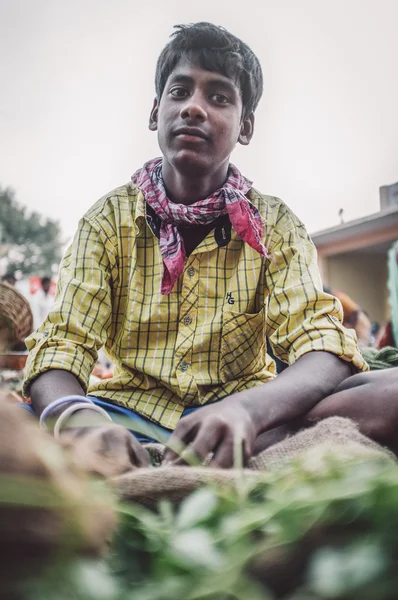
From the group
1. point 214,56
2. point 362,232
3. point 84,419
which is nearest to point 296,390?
point 84,419

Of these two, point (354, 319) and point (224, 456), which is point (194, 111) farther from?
point (354, 319)

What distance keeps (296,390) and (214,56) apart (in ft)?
3.40

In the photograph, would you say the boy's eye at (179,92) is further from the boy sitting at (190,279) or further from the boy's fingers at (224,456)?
the boy's fingers at (224,456)

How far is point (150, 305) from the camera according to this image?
1620 millimetres

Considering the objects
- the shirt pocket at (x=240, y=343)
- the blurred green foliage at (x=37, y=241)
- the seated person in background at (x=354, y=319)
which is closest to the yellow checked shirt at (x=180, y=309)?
the shirt pocket at (x=240, y=343)

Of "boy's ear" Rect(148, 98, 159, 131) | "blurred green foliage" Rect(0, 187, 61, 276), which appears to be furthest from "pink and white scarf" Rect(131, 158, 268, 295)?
"blurred green foliage" Rect(0, 187, 61, 276)

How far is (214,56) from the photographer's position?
5.49 feet

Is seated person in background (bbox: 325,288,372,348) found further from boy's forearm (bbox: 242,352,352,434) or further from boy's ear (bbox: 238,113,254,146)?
boy's forearm (bbox: 242,352,352,434)

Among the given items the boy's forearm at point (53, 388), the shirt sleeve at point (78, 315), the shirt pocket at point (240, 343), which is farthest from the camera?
the shirt pocket at point (240, 343)

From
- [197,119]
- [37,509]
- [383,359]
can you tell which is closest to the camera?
[37,509]

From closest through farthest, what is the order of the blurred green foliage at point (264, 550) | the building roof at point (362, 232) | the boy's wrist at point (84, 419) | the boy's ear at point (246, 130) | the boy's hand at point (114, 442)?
1. the blurred green foliage at point (264, 550)
2. the boy's hand at point (114, 442)
3. the boy's wrist at point (84, 419)
4. the boy's ear at point (246, 130)
5. the building roof at point (362, 232)

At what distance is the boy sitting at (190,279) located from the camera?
59.1 inches

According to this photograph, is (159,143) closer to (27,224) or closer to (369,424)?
(369,424)

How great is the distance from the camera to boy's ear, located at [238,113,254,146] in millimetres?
1924
